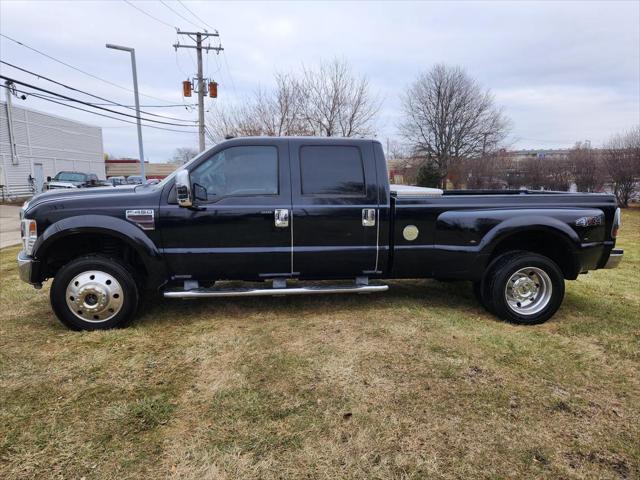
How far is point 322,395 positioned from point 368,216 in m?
1.91

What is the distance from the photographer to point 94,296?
3.91 m

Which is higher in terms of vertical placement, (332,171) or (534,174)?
(534,174)

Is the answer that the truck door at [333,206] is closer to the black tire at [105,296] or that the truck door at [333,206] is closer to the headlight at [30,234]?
the black tire at [105,296]

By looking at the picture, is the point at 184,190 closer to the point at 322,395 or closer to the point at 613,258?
the point at 322,395

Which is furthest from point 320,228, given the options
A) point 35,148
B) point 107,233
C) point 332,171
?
point 35,148

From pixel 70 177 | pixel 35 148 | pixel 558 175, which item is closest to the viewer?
pixel 558 175

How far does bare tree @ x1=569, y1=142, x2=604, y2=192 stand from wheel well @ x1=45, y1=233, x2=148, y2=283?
74.4 feet

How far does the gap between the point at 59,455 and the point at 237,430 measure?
961mm

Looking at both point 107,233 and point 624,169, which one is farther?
point 624,169

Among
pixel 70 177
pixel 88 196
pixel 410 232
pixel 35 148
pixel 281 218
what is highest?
pixel 35 148

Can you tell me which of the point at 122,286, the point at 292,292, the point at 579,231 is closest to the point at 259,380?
the point at 292,292

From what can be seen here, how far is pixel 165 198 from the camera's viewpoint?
397cm

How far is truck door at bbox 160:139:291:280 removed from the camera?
3998 mm

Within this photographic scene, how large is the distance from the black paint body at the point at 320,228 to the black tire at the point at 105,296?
0.23 metres
